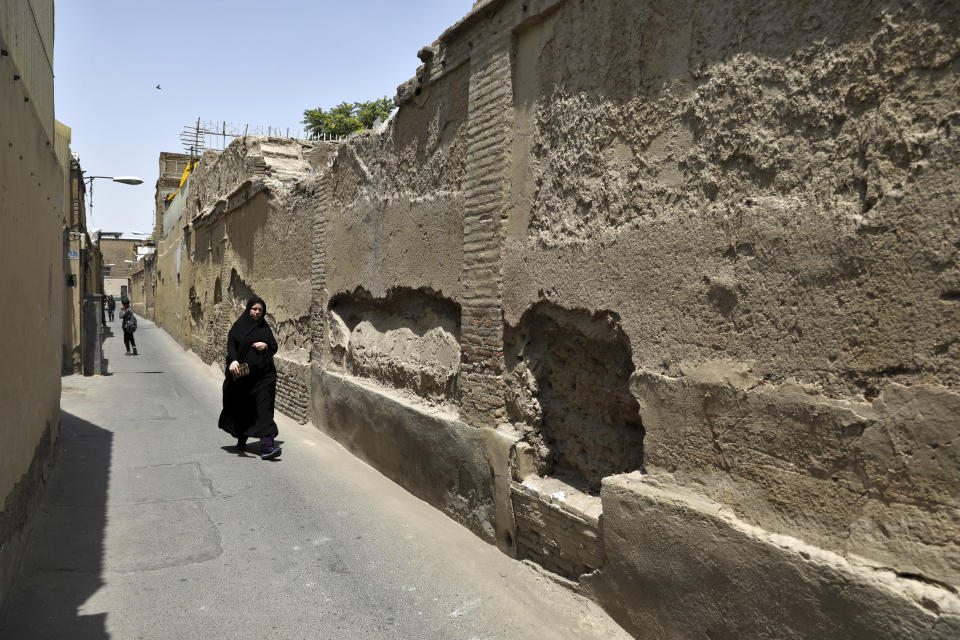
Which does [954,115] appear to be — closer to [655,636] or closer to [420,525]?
[655,636]

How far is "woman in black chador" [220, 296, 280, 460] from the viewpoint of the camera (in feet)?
23.2

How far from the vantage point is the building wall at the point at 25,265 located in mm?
3340

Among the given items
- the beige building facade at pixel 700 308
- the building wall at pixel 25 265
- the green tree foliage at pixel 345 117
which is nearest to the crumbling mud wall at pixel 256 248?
the building wall at pixel 25 265

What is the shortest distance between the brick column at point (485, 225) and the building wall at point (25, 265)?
2670 millimetres

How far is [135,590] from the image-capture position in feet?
12.5

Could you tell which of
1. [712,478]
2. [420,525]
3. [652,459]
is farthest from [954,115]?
[420,525]

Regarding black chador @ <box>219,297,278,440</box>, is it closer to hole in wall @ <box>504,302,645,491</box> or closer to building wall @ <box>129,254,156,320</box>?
hole in wall @ <box>504,302,645,491</box>

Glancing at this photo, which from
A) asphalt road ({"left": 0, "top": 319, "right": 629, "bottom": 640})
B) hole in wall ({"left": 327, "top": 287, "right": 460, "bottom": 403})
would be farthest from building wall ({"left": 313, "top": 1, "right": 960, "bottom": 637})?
asphalt road ({"left": 0, "top": 319, "right": 629, "bottom": 640})

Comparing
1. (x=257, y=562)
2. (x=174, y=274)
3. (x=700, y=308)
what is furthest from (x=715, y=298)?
(x=174, y=274)

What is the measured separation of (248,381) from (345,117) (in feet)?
85.8

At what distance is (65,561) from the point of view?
4.12 m

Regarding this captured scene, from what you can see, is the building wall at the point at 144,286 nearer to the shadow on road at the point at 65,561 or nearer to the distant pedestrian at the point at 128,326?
the distant pedestrian at the point at 128,326

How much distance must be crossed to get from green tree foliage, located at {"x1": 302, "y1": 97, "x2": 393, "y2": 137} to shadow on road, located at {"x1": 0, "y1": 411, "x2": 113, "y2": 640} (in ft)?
86.1

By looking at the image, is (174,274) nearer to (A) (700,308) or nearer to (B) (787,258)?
(A) (700,308)
